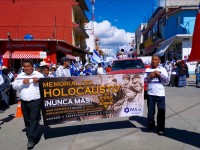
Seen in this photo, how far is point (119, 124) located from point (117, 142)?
158 cm

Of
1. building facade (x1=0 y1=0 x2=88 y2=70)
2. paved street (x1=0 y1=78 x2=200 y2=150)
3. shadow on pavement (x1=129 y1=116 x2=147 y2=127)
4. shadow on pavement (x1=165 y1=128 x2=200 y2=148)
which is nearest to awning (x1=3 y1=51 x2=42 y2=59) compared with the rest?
building facade (x1=0 y1=0 x2=88 y2=70)

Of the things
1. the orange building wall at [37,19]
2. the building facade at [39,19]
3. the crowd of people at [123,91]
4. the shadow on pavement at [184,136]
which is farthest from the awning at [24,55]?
the shadow on pavement at [184,136]

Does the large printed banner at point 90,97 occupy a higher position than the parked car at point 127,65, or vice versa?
the parked car at point 127,65

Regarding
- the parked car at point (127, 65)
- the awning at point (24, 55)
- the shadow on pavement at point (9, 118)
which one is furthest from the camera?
the awning at point (24, 55)

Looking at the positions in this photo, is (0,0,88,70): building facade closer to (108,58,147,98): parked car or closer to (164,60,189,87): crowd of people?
(164,60,189,87): crowd of people

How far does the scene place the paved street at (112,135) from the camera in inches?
223

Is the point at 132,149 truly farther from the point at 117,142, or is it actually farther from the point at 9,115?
the point at 9,115

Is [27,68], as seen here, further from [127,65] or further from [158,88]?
[127,65]

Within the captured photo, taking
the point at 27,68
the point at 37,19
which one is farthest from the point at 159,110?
the point at 37,19

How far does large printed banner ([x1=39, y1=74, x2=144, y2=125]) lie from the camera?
6176 millimetres

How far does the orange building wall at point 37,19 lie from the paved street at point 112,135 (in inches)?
1274

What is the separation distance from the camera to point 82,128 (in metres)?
7.22

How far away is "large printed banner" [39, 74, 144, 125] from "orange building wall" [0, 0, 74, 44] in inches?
1323

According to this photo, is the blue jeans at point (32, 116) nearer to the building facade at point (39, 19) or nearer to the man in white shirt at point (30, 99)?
the man in white shirt at point (30, 99)
